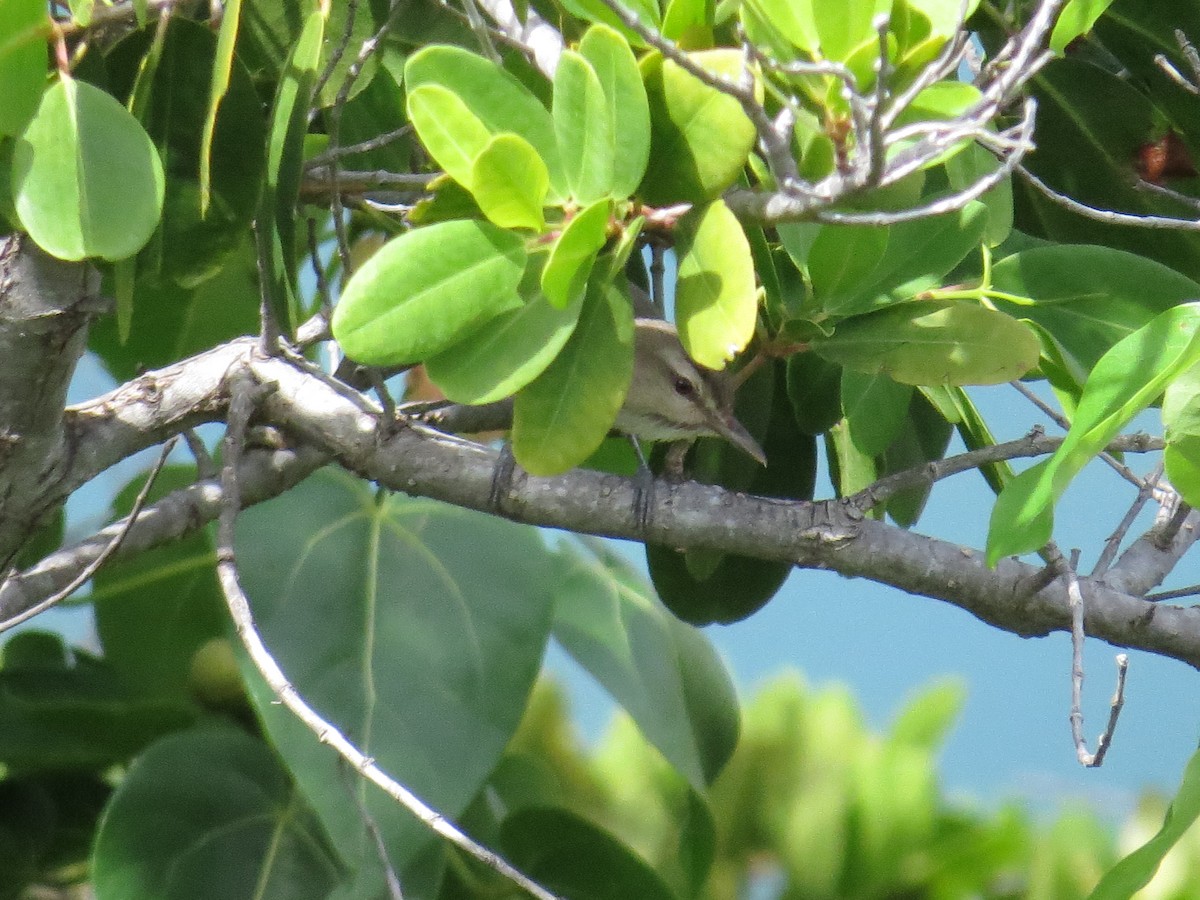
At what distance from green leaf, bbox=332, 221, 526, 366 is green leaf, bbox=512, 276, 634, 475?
7 centimetres

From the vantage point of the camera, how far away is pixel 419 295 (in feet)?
2.43

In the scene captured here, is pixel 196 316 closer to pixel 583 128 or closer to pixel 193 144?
pixel 193 144

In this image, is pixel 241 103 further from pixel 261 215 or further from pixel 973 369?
pixel 973 369

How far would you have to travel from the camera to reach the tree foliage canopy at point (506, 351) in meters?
0.75

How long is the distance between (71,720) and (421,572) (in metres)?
0.56

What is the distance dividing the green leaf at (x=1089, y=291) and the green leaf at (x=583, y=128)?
374mm

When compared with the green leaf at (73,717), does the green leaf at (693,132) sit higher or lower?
higher

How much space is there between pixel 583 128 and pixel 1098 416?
35 centimetres

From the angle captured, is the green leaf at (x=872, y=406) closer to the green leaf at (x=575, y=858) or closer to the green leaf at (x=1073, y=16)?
the green leaf at (x=1073, y=16)

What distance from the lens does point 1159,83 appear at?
3.82ft

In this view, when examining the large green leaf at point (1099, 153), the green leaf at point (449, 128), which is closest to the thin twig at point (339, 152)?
the green leaf at point (449, 128)

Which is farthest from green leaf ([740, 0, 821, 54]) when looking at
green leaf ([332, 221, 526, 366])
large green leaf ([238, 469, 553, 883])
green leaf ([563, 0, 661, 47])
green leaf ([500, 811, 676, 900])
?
green leaf ([500, 811, 676, 900])

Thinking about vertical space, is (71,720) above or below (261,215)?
below

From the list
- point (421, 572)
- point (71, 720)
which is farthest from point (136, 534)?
point (71, 720)
